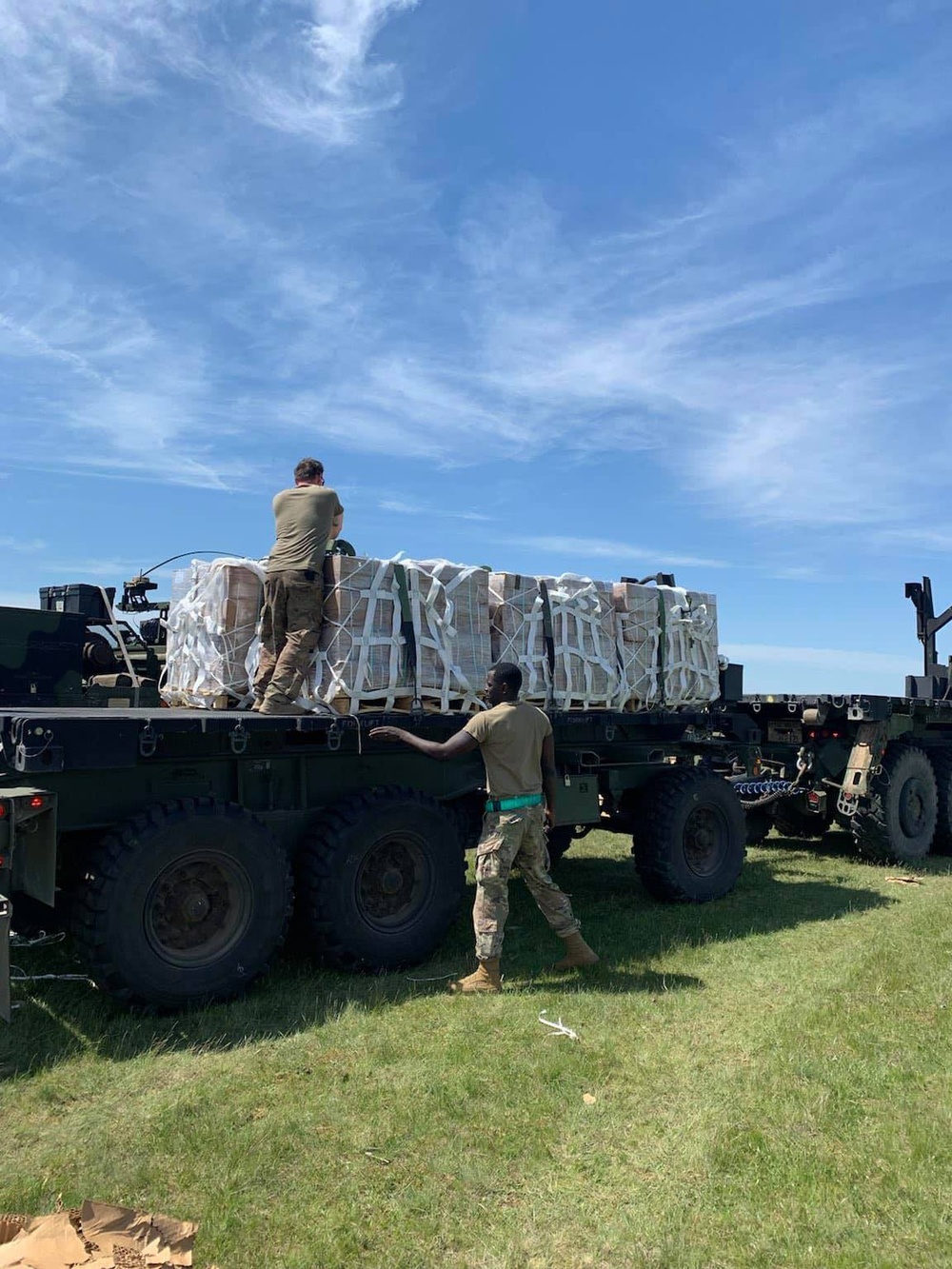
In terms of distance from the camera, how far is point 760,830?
13125 millimetres

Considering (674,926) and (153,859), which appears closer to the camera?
(153,859)

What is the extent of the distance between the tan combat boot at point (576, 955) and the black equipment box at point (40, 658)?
635cm

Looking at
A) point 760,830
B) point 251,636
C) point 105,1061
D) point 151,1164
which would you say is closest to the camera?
point 151,1164

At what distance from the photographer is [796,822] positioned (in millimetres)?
13258

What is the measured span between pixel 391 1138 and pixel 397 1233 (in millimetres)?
688

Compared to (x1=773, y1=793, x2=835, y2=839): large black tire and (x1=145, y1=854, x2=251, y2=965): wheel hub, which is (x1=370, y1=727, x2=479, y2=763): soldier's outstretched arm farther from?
(x1=773, y1=793, x2=835, y2=839): large black tire

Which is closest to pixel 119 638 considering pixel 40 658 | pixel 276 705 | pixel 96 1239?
pixel 40 658

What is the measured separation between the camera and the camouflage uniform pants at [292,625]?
6.59m

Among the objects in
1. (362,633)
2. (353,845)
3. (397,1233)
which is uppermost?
(362,633)

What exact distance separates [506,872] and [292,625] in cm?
204

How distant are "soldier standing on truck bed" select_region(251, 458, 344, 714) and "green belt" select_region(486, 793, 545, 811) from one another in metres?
1.34

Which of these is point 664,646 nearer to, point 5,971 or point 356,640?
point 356,640

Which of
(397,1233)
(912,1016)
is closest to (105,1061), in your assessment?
(397,1233)

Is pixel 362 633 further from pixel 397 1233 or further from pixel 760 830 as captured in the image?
pixel 760 830
